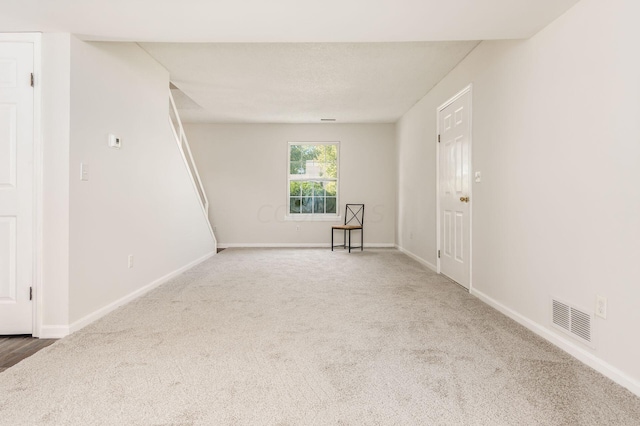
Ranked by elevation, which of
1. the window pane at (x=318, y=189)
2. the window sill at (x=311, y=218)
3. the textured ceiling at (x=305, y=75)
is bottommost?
the window sill at (x=311, y=218)

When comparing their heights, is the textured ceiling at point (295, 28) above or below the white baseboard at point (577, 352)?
above

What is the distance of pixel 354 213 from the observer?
286 inches

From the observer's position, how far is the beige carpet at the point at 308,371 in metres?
1.51

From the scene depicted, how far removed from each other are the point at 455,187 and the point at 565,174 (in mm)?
1755

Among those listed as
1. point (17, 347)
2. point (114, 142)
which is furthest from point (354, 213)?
point (17, 347)

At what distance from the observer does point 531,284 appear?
8.38ft

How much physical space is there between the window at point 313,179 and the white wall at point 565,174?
157 inches

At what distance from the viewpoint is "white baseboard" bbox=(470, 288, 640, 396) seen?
1.74 m

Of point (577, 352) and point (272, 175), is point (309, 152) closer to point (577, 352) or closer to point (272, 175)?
point (272, 175)

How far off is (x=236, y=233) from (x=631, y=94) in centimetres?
636

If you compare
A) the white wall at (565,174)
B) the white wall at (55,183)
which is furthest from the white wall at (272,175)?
the white wall at (55,183)

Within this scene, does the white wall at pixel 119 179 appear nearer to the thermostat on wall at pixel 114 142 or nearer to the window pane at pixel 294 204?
the thermostat on wall at pixel 114 142

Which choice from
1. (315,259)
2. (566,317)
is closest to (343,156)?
(315,259)

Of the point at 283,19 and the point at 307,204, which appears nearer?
the point at 283,19
